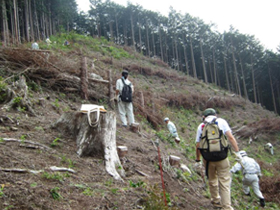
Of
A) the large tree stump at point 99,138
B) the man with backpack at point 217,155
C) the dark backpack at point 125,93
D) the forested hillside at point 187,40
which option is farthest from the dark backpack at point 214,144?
the forested hillside at point 187,40

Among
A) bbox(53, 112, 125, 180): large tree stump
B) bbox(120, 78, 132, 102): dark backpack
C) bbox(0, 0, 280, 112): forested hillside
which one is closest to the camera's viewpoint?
bbox(53, 112, 125, 180): large tree stump

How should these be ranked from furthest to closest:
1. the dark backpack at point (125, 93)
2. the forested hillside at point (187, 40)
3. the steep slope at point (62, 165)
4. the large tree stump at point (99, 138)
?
the forested hillside at point (187, 40) → the dark backpack at point (125, 93) → the large tree stump at point (99, 138) → the steep slope at point (62, 165)

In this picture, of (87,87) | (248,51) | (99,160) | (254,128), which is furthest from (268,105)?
(99,160)

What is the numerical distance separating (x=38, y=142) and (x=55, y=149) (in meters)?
0.36

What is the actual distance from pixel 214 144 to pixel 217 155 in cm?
20

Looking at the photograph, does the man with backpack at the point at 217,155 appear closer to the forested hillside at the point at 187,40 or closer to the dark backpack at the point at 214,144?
the dark backpack at the point at 214,144

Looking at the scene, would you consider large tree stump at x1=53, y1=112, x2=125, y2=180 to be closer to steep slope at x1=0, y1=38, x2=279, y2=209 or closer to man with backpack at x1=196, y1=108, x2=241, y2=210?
steep slope at x1=0, y1=38, x2=279, y2=209

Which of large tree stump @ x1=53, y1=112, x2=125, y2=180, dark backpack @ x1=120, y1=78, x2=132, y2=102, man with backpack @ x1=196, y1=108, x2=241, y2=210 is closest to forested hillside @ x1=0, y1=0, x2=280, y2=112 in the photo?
dark backpack @ x1=120, y1=78, x2=132, y2=102

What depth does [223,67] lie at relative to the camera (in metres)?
47.6

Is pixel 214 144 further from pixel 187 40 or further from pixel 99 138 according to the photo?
pixel 187 40

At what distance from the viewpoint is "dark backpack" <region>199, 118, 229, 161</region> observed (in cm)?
415

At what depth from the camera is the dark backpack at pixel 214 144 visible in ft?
13.6

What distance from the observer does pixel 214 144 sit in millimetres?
4172

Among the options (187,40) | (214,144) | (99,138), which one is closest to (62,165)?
(99,138)
